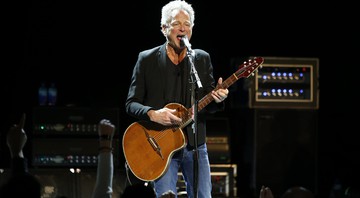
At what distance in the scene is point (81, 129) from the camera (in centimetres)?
789

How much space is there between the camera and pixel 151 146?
5.35 m

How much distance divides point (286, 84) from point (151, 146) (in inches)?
132

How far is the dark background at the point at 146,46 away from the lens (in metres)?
8.63

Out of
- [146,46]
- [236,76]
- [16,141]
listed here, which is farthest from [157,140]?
[146,46]

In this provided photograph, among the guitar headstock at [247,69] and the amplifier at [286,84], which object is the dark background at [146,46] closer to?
the amplifier at [286,84]

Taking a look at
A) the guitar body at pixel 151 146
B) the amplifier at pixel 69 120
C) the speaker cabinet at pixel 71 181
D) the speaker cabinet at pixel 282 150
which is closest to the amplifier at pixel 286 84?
the speaker cabinet at pixel 282 150

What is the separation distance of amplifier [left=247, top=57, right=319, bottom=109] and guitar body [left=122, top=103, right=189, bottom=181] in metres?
3.04

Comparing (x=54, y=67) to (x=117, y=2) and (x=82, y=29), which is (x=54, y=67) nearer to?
(x=82, y=29)

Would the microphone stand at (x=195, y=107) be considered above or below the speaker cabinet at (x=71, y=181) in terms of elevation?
above

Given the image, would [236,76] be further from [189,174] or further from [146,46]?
[146,46]

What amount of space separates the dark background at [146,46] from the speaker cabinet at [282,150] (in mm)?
433

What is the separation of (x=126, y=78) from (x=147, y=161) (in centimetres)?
363

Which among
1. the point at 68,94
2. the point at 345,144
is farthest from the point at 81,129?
the point at 345,144

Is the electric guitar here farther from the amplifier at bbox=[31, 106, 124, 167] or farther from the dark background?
the dark background
